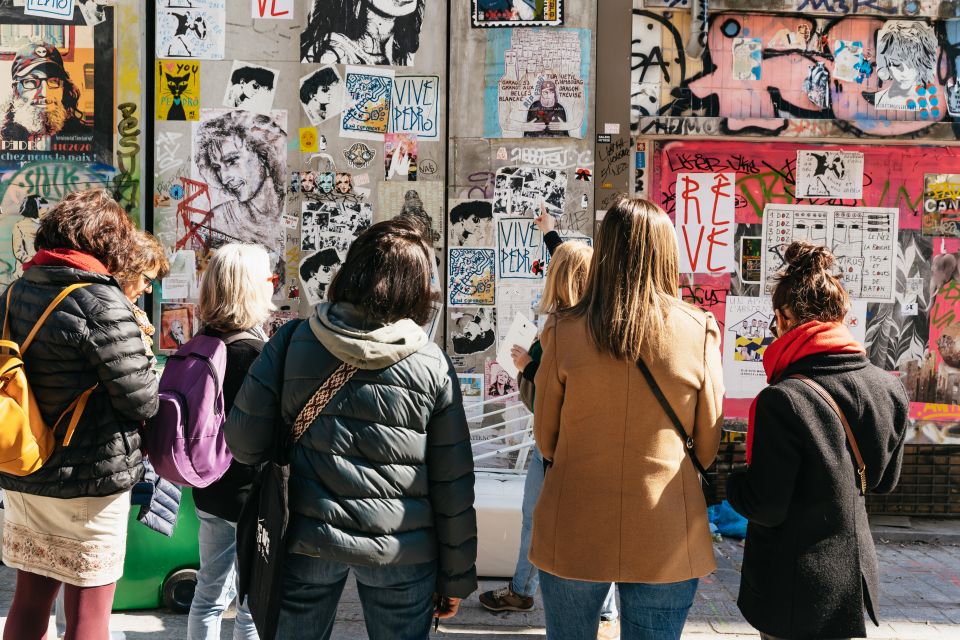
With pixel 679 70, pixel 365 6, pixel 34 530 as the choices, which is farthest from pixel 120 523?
pixel 679 70

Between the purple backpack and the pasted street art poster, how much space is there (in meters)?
3.85

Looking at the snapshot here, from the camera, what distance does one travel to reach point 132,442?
10.0ft

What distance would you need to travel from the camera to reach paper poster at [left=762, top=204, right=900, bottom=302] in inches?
265

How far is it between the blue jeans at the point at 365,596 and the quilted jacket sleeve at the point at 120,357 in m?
0.86

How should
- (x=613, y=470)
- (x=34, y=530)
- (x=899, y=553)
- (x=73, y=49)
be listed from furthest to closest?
(x=73, y=49) < (x=899, y=553) < (x=34, y=530) < (x=613, y=470)

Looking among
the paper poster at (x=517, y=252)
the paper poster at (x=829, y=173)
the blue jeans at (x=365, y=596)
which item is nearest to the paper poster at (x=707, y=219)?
the paper poster at (x=829, y=173)

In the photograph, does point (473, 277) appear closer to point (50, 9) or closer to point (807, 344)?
point (50, 9)

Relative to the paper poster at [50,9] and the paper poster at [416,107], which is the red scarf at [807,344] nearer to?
the paper poster at [416,107]

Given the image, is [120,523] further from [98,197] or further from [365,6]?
[365,6]

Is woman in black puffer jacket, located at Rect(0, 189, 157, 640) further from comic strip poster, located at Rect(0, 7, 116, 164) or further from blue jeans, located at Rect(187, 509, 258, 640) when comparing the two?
comic strip poster, located at Rect(0, 7, 116, 164)

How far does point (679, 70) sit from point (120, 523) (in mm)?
5270

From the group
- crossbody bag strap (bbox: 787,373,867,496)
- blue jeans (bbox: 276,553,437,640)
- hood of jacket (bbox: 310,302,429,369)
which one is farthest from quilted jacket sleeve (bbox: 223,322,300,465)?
crossbody bag strap (bbox: 787,373,867,496)

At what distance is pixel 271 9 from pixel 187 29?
663 millimetres

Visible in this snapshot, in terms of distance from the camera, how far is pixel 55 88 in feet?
21.7
